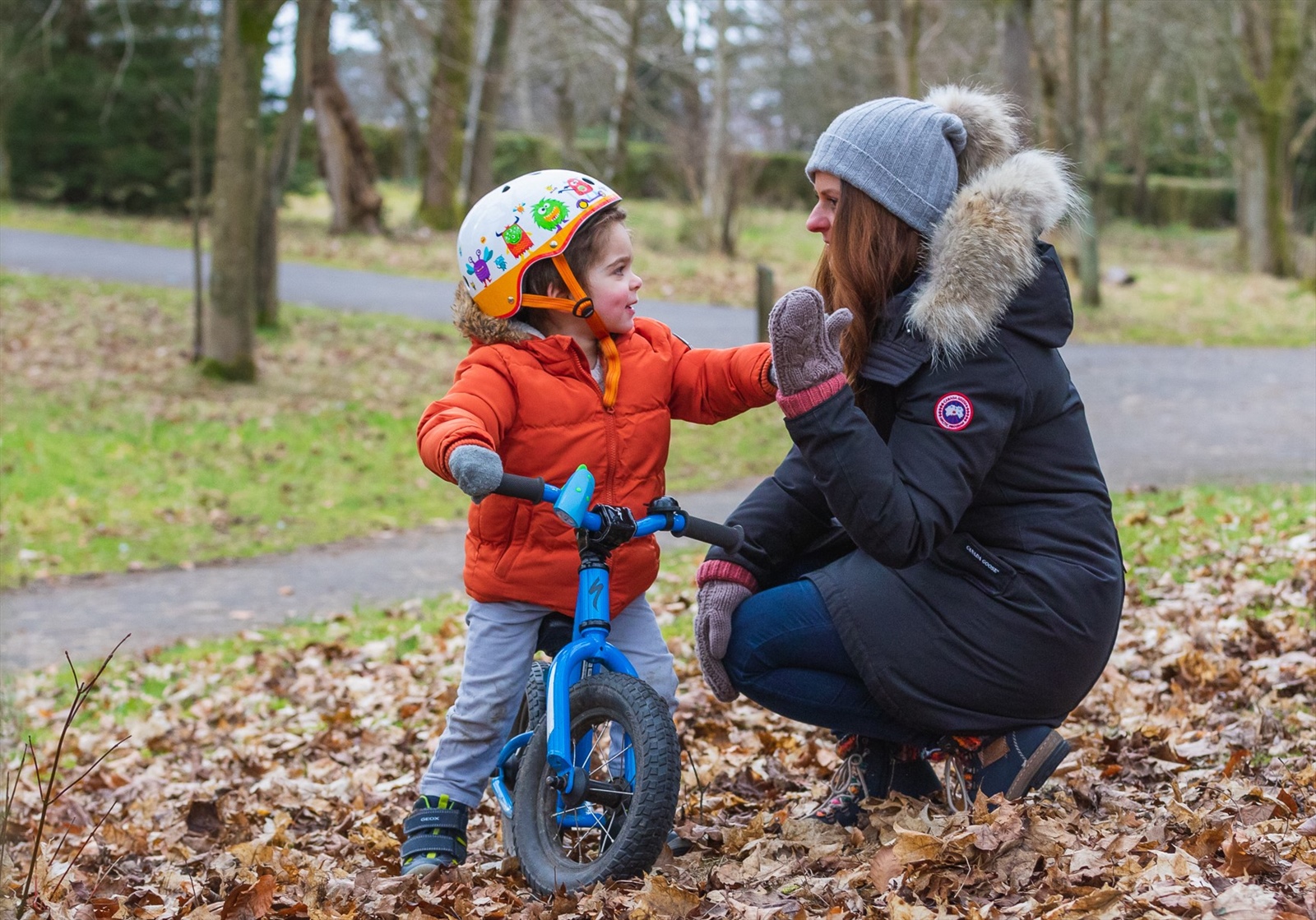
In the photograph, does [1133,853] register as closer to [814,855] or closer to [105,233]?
[814,855]

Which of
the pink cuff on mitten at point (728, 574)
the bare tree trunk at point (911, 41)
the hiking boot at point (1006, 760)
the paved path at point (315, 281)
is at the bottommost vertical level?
the hiking boot at point (1006, 760)

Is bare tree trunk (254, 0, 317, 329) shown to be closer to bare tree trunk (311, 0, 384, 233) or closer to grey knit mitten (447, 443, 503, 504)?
bare tree trunk (311, 0, 384, 233)

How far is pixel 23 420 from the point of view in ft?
38.4

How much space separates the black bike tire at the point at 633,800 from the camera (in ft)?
9.75

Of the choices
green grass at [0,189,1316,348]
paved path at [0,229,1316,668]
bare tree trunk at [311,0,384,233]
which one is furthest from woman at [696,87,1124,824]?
bare tree trunk at [311,0,384,233]

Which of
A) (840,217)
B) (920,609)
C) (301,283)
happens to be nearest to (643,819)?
(920,609)

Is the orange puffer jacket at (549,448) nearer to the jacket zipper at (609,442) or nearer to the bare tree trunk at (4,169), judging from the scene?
the jacket zipper at (609,442)

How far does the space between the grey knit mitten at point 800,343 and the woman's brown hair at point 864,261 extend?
0.30 metres

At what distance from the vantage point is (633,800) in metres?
3.02

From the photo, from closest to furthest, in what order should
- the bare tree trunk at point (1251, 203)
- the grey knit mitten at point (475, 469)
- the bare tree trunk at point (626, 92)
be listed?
the grey knit mitten at point (475, 469)
the bare tree trunk at point (626, 92)
the bare tree trunk at point (1251, 203)

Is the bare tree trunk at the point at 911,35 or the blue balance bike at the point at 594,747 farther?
the bare tree trunk at the point at 911,35

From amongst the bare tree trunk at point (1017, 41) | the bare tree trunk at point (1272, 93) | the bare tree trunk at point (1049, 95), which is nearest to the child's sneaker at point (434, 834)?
the bare tree trunk at point (1017, 41)

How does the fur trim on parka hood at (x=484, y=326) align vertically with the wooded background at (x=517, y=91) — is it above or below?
below

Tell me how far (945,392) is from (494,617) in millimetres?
1305
